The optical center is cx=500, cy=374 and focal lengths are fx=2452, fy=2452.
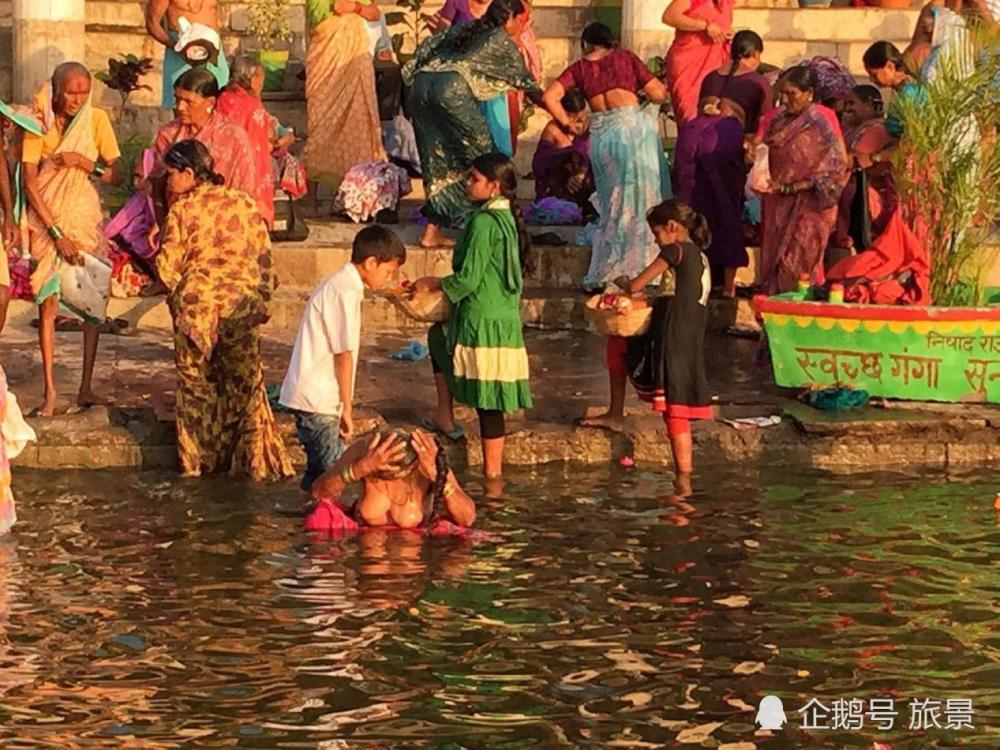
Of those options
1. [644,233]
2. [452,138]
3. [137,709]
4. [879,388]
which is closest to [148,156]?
[452,138]

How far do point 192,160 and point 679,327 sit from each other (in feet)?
8.03

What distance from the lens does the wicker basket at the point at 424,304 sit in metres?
11.5

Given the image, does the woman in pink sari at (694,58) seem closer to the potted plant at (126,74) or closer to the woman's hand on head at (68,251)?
the potted plant at (126,74)

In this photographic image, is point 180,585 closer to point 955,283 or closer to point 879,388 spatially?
point 879,388

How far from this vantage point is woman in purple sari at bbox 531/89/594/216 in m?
16.0

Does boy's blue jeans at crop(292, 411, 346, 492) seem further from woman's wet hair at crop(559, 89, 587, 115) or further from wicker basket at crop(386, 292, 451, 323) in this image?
woman's wet hair at crop(559, 89, 587, 115)

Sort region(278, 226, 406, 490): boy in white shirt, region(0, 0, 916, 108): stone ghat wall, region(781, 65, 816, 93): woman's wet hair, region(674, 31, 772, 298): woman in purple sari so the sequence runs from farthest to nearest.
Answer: region(0, 0, 916, 108): stone ghat wall → region(674, 31, 772, 298): woman in purple sari → region(781, 65, 816, 93): woman's wet hair → region(278, 226, 406, 490): boy in white shirt

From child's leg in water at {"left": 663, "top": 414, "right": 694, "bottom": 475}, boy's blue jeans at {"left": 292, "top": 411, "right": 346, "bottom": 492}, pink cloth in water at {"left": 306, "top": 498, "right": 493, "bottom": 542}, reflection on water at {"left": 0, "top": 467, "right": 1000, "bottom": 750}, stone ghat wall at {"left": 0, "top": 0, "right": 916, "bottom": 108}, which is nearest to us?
reflection on water at {"left": 0, "top": 467, "right": 1000, "bottom": 750}

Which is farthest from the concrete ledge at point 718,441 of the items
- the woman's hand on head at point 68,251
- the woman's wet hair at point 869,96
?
the woman's wet hair at point 869,96

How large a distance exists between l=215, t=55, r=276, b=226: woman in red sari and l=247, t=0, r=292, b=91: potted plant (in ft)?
13.4

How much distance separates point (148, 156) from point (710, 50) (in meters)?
4.00

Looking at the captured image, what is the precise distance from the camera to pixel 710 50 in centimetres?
1565

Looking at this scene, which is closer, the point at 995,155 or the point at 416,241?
the point at 995,155

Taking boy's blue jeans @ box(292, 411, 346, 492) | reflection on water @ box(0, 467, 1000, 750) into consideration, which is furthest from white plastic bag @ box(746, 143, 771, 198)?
boy's blue jeans @ box(292, 411, 346, 492)
